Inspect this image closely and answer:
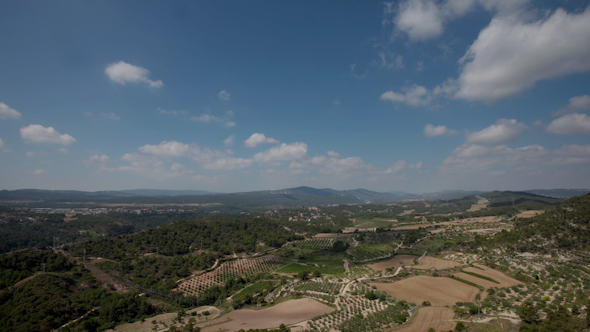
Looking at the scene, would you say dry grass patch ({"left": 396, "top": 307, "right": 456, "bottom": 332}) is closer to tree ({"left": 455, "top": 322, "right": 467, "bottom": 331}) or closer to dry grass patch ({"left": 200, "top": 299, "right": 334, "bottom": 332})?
tree ({"left": 455, "top": 322, "right": 467, "bottom": 331})

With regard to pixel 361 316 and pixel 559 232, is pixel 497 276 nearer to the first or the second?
pixel 559 232

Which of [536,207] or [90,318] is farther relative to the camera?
[536,207]

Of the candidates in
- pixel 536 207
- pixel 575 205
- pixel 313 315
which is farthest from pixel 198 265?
pixel 536 207

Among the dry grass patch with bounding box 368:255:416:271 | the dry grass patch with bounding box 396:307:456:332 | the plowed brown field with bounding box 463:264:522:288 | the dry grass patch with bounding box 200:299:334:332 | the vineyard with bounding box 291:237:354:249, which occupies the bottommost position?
the vineyard with bounding box 291:237:354:249

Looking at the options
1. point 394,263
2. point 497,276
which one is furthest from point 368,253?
point 497,276

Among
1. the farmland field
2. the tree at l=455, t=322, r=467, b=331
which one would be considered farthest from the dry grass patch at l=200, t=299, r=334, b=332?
the farmland field

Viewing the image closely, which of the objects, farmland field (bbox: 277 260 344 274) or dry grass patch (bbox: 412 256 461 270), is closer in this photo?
dry grass patch (bbox: 412 256 461 270)

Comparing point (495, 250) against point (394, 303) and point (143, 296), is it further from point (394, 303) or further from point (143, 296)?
point (143, 296)

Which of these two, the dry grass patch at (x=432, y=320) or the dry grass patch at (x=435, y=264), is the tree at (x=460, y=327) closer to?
the dry grass patch at (x=432, y=320)
